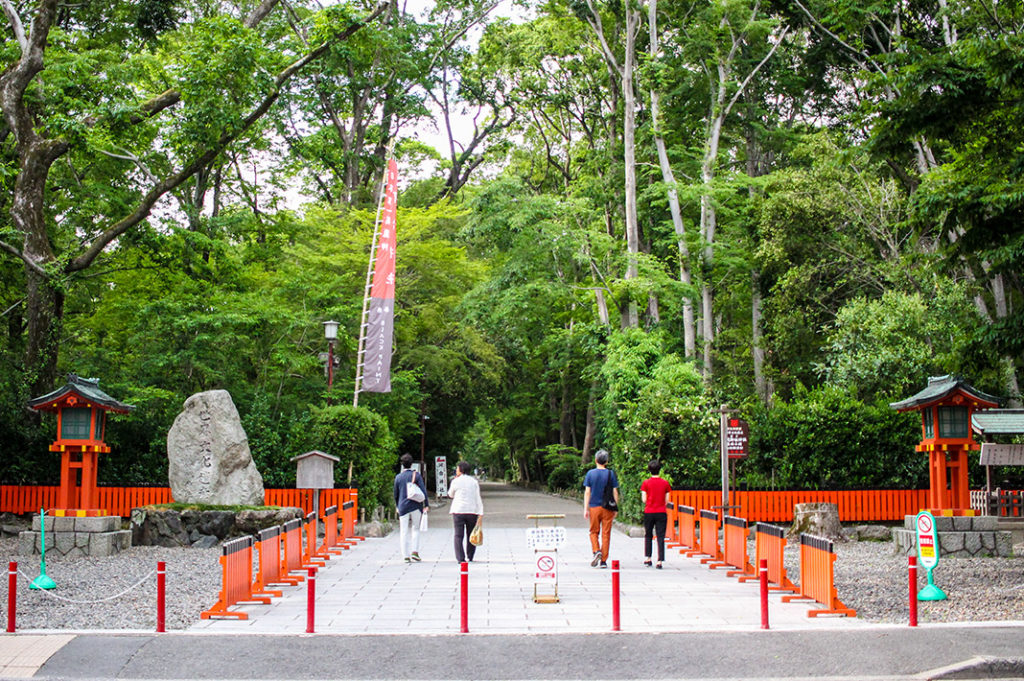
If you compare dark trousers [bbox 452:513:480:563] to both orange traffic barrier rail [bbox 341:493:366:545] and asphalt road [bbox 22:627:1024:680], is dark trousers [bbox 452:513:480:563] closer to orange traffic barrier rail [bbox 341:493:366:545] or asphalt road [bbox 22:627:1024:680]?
asphalt road [bbox 22:627:1024:680]

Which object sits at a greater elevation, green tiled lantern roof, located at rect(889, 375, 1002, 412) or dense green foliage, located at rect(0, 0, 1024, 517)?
dense green foliage, located at rect(0, 0, 1024, 517)

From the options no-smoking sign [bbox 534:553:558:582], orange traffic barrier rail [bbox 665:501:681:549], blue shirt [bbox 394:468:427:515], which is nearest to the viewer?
no-smoking sign [bbox 534:553:558:582]

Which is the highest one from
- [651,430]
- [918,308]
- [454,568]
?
[918,308]

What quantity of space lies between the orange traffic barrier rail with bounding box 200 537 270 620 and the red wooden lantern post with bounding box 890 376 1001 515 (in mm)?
11737

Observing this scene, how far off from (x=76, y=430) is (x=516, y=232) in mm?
17165

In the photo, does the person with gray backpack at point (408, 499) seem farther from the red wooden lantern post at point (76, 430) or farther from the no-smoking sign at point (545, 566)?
the red wooden lantern post at point (76, 430)

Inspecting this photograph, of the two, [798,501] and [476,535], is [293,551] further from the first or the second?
[798,501]

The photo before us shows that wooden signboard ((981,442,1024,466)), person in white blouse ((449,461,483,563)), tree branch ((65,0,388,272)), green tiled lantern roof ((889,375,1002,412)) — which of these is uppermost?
tree branch ((65,0,388,272))

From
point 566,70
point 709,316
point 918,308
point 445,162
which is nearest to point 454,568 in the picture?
point 918,308

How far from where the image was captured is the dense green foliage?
76.8 feet

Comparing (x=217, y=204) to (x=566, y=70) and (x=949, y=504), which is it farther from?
(x=949, y=504)

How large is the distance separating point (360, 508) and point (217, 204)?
56.7 feet

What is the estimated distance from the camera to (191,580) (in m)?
14.1

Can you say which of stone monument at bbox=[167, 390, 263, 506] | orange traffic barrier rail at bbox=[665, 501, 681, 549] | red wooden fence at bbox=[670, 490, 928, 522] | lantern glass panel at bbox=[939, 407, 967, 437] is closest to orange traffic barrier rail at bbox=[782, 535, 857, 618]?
lantern glass panel at bbox=[939, 407, 967, 437]
